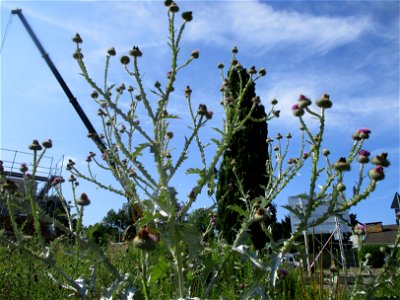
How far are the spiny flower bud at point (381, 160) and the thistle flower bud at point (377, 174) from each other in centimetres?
5

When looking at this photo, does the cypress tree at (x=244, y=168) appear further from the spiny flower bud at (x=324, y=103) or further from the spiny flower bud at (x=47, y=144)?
the spiny flower bud at (x=324, y=103)

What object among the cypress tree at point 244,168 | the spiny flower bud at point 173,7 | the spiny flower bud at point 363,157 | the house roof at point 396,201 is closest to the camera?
the spiny flower bud at point 363,157

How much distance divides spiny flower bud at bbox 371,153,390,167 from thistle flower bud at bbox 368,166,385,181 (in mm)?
52

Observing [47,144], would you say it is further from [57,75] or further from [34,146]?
[57,75]

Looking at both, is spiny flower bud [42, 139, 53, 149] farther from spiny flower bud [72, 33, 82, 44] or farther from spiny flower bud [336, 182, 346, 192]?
spiny flower bud [336, 182, 346, 192]

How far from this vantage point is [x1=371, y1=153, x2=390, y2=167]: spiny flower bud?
2.19m

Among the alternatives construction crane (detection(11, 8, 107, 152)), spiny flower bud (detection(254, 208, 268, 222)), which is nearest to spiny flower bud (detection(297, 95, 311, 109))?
spiny flower bud (detection(254, 208, 268, 222))

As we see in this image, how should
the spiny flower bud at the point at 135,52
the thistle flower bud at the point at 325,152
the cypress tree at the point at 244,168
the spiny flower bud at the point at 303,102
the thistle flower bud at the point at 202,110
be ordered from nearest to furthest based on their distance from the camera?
the spiny flower bud at the point at 303,102 → the spiny flower bud at the point at 135,52 → the thistle flower bud at the point at 325,152 → the thistle flower bud at the point at 202,110 → the cypress tree at the point at 244,168

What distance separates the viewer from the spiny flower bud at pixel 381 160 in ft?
7.19

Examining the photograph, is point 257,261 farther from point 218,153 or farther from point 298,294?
point 298,294

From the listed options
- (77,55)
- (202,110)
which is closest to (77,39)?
(77,55)

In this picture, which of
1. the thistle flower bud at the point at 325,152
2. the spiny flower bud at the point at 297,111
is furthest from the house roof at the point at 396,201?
the spiny flower bud at the point at 297,111

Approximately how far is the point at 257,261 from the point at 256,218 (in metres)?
0.40

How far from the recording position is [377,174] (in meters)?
2.12
